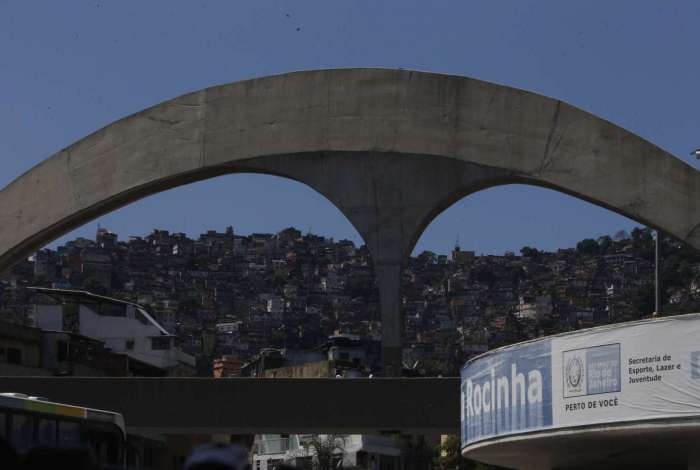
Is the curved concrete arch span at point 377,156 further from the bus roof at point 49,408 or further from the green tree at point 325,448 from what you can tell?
the green tree at point 325,448

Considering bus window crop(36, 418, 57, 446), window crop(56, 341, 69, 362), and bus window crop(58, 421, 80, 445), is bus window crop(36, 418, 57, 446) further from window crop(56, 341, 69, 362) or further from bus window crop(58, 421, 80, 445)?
window crop(56, 341, 69, 362)

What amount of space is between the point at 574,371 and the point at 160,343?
6079 centimetres

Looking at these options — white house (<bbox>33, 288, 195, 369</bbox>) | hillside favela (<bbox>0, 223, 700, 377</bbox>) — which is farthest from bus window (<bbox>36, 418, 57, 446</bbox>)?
hillside favela (<bbox>0, 223, 700, 377</bbox>)

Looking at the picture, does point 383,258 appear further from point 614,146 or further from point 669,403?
point 669,403

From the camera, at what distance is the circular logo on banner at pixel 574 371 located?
74.2ft

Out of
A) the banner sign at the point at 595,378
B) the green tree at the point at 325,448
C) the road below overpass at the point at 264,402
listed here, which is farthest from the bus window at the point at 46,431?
the green tree at the point at 325,448

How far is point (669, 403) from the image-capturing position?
21109 millimetres

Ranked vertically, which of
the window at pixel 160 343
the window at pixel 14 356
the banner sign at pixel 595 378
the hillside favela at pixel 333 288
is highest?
the hillside favela at pixel 333 288

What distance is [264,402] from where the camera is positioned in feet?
100

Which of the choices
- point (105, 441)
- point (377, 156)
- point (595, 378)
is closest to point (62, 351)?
point (377, 156)

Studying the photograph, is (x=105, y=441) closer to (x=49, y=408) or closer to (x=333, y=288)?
(x=49, y=408)

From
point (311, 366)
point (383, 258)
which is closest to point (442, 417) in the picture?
point (383, 258)

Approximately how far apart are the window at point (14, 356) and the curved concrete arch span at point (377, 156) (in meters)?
21.7

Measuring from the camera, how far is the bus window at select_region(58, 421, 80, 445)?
19.2 metres
